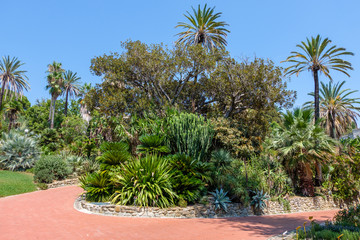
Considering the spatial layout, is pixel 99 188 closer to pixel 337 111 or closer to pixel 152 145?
pixel 152 145

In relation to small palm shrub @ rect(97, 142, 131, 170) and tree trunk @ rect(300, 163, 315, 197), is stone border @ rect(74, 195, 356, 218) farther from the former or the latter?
small palm shrub @ rect(97, 142, 131, 170)

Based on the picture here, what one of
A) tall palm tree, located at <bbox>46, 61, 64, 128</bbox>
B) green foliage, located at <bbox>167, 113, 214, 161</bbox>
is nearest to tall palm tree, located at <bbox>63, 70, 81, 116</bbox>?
tall palm tree, located at <bbox>46, 61, 64, 128</bbox>

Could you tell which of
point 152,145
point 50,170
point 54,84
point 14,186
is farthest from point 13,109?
point 152,145

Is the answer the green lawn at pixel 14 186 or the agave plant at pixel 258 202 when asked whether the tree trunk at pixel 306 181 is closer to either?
the agave plant at pixel 258 202

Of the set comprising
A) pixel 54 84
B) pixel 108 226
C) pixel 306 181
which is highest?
pixel 54 84

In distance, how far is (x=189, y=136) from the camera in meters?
14.5

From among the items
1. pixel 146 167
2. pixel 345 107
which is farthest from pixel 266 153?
pixel 345 107

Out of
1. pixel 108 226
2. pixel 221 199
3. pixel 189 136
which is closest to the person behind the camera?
pixel 108 226

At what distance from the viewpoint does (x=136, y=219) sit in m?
9.74

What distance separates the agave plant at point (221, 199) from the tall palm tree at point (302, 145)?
4675 mm

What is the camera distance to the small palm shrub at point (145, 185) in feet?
34.5

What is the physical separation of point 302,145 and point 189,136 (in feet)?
20.1

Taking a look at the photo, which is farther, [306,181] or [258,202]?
[306,181]

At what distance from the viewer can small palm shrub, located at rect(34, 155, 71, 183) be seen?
1758cm
